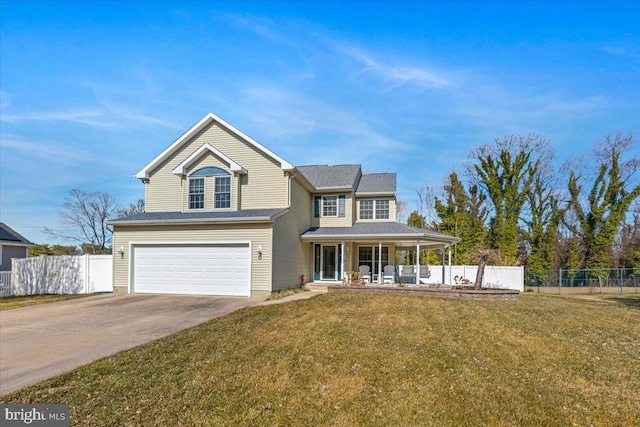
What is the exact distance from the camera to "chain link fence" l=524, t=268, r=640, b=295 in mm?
24281

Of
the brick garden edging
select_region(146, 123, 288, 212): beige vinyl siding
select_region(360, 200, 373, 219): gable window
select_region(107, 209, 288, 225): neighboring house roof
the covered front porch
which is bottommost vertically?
the brick garden edging

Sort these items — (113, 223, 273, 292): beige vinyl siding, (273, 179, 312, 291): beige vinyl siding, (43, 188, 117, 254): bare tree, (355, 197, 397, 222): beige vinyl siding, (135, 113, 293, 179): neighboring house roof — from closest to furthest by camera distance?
(113, 223, 273, 292): beige vinyl siding → (273, 179, 312, 291): beige vinyl siding → (135, 113, 293, 179): neighboring house roof → (355, 197, 397, 222): beige vinyl siding → (43, 188, 117, 254): bare tree

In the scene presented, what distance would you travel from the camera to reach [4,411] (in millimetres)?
5258

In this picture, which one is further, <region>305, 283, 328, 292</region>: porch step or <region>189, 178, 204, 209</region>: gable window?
<region>305, 283, 328, 292</region>: porch step

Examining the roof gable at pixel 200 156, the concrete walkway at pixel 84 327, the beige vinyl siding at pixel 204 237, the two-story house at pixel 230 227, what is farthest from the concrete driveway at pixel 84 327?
the roof gable at pixel 200 156

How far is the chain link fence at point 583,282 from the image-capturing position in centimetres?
2428

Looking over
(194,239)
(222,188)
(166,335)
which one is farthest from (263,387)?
(222,188)

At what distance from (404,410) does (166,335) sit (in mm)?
6367

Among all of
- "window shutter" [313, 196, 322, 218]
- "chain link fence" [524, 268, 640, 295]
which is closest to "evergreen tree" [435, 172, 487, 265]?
"chain link fence" [524, 268, 640, 295]

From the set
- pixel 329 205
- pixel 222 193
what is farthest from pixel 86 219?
pixel 329 205

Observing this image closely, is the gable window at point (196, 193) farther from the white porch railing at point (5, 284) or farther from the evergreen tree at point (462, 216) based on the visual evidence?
the evergreen tree at point (462, 216)

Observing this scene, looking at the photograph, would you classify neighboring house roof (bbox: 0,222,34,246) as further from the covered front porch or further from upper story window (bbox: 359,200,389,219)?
upper story window (bbox: 359,200,389,219)

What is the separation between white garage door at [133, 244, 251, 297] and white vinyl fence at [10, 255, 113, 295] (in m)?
2.95

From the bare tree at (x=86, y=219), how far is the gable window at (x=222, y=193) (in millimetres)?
26892
